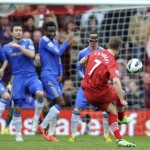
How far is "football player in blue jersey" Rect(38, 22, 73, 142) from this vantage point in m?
14.8

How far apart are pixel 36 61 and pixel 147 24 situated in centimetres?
510

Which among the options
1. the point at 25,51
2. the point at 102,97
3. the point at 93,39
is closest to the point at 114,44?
the point at 102,97

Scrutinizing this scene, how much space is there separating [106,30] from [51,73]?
5.22 m

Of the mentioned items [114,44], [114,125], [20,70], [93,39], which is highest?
[93,39]

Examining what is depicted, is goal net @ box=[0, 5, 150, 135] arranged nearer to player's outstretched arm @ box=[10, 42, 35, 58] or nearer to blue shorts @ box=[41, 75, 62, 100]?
blue shorts @ box=[41, 75, 62, 100]

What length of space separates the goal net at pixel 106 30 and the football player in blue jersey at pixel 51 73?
A: 4.18 m

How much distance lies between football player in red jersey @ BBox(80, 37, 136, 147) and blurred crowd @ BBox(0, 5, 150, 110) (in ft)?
22.0

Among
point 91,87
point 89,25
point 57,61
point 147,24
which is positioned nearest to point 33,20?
point 89,25

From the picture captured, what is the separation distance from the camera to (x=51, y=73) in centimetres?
1502

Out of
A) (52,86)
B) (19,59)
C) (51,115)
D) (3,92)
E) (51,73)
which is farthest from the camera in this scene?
(51,73)

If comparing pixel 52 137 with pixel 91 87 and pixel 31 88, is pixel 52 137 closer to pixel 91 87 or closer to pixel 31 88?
pixel 31 88

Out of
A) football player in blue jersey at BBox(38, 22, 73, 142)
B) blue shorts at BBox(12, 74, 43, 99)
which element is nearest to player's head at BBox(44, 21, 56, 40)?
football player in blue jersey at BBox(38, 22, 73, 142)

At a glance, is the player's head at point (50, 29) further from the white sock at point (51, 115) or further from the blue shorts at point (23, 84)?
the white sock at point (51, 115)

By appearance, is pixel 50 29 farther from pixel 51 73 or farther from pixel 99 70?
pixel 99 70
